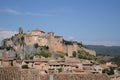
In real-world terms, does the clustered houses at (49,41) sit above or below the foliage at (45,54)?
above

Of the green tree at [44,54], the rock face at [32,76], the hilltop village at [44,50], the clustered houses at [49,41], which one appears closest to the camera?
the rock face at [32,76]

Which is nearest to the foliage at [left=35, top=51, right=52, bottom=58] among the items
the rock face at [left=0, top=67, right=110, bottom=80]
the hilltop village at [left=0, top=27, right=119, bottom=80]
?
the hilltop village at [left=0, top=27, right=119, bottom=80]

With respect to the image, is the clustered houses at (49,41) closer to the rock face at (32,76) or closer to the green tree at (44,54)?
the green tree at (44,54)

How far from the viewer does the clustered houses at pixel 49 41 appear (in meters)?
71.4

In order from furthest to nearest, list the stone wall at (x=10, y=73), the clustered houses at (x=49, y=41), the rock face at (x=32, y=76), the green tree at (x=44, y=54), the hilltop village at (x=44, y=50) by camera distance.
A: the clustered houses at (x=49, y=41) → the green tree at (x=44, y=54) → the hilltop village at (x=44, y=50) → the stone wall at (x=10, y=73) → the rock face at (x=32, y=76)

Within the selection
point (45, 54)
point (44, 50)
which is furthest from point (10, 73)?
point (44, 50)

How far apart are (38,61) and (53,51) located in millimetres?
14521

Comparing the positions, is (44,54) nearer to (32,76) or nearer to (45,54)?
(45,54)

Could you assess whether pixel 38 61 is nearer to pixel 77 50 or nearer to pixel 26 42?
pixel 26 42

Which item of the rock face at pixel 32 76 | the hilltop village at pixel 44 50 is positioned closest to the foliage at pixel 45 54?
the hilltop village at pixel 44 50

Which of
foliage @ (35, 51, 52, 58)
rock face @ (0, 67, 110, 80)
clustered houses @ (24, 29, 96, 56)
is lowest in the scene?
rock face @ (0, 67, 110, 80)

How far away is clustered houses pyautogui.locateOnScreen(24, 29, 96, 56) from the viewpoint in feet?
234

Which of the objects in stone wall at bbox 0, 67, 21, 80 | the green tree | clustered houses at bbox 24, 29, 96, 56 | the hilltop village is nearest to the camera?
stone wall at bbox 0, 67, 21, 80

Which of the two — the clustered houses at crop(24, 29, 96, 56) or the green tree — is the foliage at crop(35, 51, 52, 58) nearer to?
the green tree
